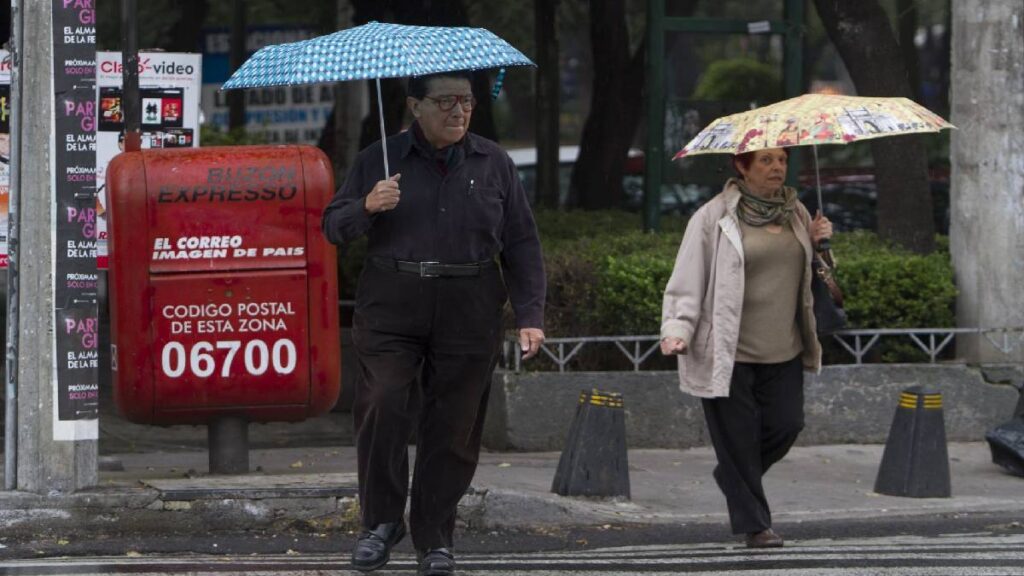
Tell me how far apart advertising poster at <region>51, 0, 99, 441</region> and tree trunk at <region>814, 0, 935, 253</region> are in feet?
17.4

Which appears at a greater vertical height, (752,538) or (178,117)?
(178,117)

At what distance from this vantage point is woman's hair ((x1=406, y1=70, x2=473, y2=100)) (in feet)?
18.9

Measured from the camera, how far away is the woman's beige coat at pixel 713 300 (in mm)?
6504

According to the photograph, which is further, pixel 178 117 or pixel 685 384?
pixel 178 117

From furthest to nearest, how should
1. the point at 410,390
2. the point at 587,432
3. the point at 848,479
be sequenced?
the point at 848,479 < the point at 587,432 < the point at 410,390

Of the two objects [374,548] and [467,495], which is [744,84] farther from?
[374,548]

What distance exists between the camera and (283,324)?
7.50 m

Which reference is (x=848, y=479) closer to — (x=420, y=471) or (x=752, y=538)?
(x=752, y=538)

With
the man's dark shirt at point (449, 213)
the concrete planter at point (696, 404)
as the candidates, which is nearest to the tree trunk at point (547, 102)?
the concrete planter at point (696, 404)

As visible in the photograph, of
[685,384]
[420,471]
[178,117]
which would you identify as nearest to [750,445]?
[685,384]

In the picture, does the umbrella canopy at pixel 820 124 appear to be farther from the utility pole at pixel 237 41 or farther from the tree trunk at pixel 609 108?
the utility pole at pixel 237 41

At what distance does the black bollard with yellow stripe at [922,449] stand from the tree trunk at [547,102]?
7536 mm

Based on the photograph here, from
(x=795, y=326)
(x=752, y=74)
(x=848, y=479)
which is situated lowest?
(x=848, y=479)

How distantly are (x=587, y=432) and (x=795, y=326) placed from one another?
143 centimetres
